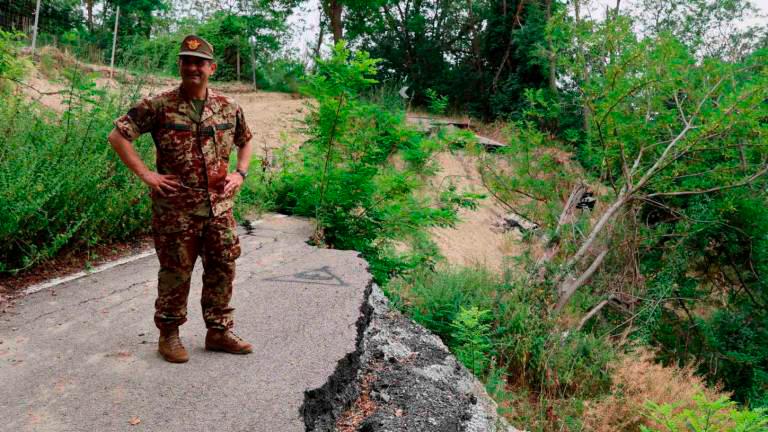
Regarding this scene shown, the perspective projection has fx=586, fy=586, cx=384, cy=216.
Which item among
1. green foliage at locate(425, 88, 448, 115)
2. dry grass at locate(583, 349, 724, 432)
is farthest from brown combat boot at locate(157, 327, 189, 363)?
green foliage at locate(425, 88, 448, 115)

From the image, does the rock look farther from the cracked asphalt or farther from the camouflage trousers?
the camouflage trousers

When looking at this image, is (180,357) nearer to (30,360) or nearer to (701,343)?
(30,360)

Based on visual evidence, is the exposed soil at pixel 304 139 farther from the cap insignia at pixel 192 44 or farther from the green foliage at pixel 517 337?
the cap insignia at pixel 192 44

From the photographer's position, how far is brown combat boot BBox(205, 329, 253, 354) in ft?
11.7

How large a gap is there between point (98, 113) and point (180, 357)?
449 cm

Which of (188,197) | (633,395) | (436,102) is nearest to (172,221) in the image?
(188,197)

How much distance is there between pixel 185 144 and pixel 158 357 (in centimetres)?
129

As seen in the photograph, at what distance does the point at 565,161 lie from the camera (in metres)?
12.9

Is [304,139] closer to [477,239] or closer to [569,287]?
[477,239]

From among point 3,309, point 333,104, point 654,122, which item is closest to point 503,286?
point 333,104

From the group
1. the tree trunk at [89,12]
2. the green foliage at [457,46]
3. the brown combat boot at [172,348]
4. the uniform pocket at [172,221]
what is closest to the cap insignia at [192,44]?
the uniform pocket at [172,221]

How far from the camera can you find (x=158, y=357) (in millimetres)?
3514

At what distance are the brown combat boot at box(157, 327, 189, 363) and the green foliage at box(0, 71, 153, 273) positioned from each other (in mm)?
2002

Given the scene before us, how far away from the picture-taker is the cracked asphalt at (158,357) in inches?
113
